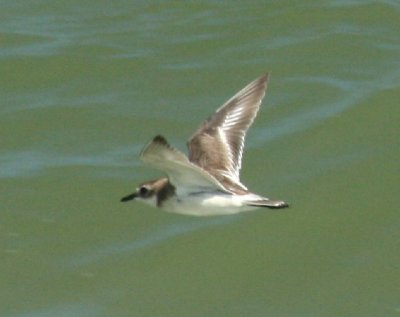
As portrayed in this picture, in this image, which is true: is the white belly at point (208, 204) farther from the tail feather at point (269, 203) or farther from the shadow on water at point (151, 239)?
the shadow on water at point (151, 239)

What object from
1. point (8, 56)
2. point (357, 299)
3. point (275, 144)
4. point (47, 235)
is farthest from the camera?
point (8, 56)

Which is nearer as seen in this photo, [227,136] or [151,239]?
[227,136]

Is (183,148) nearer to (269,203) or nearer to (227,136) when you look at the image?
(227,136)

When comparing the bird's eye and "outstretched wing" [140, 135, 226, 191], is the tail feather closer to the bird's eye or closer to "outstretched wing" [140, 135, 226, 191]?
"outstretched wing" [140, 135, 226, 191]

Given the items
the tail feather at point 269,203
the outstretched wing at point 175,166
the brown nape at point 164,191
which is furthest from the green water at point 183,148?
the tail feather at point 269,203

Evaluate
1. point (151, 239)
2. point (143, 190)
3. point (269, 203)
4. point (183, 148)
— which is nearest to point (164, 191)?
point (143, 190)

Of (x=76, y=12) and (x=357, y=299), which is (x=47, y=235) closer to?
(x=357, y=299)

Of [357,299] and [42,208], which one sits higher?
[42,208]

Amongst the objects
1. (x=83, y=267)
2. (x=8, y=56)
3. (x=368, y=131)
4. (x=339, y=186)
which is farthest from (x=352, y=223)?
(x=8, y=56)
